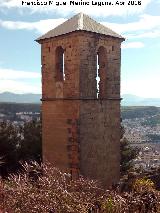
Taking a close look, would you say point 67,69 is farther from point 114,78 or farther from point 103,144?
point 103,144

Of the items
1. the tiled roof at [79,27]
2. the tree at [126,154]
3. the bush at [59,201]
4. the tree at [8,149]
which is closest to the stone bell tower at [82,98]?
the tiled roof at [79,27]

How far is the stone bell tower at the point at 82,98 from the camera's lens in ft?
40.6

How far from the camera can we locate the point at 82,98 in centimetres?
1235

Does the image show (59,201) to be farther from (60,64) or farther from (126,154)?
(126,154)

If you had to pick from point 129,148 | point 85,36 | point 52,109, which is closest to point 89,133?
point 52,109

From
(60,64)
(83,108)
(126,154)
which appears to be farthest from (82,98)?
(126,154)

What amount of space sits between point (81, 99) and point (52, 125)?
1.75 m

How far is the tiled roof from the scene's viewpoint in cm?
1252

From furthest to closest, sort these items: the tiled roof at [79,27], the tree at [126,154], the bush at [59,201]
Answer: the tree at [126,154], the tiled roof at [79,27], the bush at [59,201]

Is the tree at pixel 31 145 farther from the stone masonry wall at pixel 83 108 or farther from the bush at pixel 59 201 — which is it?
the bush at pixel 59 201

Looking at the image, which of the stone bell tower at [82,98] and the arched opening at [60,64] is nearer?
the stone bell tower at [82,98]

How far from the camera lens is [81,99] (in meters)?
12.3

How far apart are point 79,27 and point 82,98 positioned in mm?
2292

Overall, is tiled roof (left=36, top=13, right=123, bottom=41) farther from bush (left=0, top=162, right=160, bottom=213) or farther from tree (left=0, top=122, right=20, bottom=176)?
tree (left=0, top=122, right=20, bottom=176)
